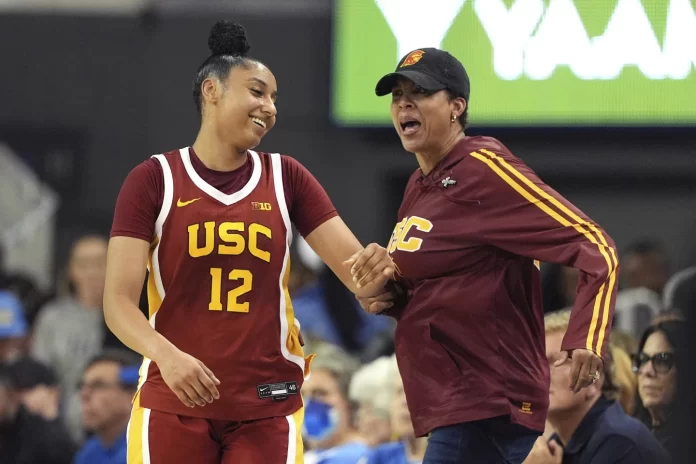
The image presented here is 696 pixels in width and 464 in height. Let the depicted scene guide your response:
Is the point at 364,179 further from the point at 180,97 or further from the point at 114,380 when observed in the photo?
the point at 114,380

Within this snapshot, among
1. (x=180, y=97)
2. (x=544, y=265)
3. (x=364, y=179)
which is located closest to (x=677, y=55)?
(x=544, y=265)

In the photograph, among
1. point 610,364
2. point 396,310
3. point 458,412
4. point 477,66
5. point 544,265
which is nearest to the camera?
point 458,412

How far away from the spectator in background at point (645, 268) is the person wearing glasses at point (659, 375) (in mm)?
2131

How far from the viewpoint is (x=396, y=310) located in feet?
10.9

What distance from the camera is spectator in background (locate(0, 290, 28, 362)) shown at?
6.80m

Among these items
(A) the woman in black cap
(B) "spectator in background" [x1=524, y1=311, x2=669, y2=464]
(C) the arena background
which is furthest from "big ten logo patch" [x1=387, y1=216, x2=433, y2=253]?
(C) the arena background

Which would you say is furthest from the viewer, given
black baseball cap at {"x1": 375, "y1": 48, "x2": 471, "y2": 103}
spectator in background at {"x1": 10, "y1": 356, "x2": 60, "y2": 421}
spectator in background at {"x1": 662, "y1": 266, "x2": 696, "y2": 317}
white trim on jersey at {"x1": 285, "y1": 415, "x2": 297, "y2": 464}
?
spectator in background at {"x1": 10, "y1": 356, "x2": 60, "y2": 421}

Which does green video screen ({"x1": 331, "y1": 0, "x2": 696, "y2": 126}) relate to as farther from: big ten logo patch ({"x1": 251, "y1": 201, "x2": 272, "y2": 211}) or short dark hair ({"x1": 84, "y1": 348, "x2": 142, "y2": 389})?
big ten logo patch ({"x1": 251, "y1": 201, "x2": 272, "y2": 211})

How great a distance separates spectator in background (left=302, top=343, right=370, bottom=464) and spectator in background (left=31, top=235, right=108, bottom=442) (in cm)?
178

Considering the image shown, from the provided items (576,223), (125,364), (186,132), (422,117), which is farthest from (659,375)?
(186,132)

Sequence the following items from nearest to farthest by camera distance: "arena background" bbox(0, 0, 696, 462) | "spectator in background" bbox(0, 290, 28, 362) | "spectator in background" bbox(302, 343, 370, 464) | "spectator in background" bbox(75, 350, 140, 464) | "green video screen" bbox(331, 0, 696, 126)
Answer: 1. "spectator in background" bbox(302, 343, 370, 464)
2. "spectator in background" bbox(75, 350, 140, 464)
3. "green video screen" bbox(331, 0, 696, 126)
4. "spectator in background" bbox(0, 290, 28, 362)
5. "arena background" bbox(0, 0, 696, 462)

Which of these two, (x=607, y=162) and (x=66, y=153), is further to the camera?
(x=66, y=153)

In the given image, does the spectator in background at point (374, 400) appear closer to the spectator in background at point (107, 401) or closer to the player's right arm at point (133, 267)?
the spectator in background at point (107, 401)

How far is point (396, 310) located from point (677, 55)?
3777mm
